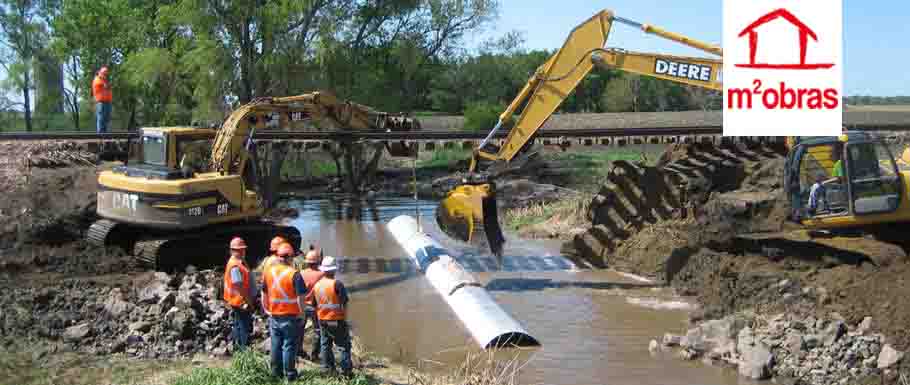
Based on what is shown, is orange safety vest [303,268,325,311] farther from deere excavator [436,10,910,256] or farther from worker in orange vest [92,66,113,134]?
worker in orange vest [92,66,113,134]

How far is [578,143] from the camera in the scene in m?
22.8

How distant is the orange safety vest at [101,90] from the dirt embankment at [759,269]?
11.6m

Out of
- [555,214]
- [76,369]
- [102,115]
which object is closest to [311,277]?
[76,369]

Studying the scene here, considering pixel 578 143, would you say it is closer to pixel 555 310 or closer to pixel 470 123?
pixel 555 310

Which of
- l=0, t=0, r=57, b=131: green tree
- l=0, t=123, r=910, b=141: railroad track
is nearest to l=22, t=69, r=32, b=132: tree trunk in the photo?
l=0, t=0, r=57, b=131: green tree

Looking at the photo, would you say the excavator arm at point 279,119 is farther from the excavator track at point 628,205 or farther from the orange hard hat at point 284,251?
the orange hard hat at point 284,251

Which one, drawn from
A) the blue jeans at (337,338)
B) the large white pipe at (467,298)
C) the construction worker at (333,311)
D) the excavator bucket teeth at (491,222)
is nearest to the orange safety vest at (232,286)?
the construction worker at (333,311)

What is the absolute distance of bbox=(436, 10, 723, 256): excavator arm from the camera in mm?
15430

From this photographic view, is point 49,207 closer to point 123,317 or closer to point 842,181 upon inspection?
point 123,317

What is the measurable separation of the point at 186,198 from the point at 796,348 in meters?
9.79

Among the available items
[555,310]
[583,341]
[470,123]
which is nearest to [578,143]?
[555,310]

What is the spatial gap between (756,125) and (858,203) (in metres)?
1.89

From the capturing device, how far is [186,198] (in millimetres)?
15172

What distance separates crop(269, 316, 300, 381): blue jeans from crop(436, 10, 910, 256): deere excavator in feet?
19.3
